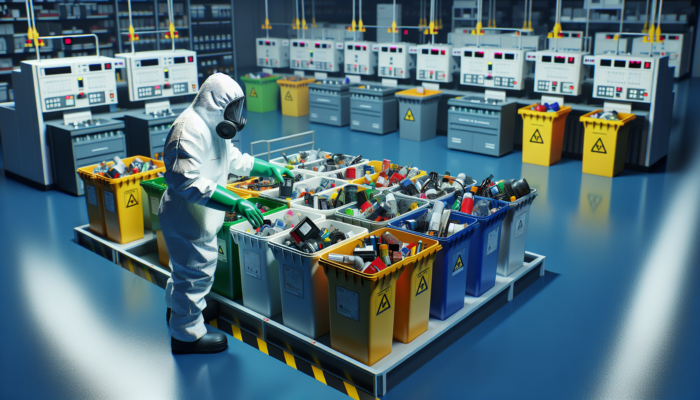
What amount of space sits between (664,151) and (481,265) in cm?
537

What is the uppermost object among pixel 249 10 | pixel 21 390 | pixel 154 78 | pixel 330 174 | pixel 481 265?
pixel 249 10

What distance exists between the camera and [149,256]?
201 inches

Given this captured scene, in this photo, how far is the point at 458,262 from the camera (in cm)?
374

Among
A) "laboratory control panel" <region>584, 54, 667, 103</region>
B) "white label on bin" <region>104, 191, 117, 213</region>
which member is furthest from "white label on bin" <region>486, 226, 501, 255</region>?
"laboratory control panel" <region>584, 54, 667, 103</region>

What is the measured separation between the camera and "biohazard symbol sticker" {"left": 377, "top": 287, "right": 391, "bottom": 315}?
319 cm

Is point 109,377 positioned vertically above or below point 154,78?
below

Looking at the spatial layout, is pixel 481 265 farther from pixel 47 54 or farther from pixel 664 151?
pixel 47 54

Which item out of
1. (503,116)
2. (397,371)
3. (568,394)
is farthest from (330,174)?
(503,116)

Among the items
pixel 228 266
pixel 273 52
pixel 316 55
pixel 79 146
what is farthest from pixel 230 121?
pixel 273 52

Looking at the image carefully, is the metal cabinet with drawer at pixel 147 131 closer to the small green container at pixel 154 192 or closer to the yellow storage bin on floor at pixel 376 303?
the small green container at pixel 154 192

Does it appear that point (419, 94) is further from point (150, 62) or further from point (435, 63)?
point (150, 62)

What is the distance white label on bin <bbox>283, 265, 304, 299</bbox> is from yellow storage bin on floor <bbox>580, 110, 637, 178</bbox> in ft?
17.1

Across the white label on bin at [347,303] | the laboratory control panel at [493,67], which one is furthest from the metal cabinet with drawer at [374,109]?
the white label on bin at [347,303]

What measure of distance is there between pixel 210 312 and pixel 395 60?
22.0ft
